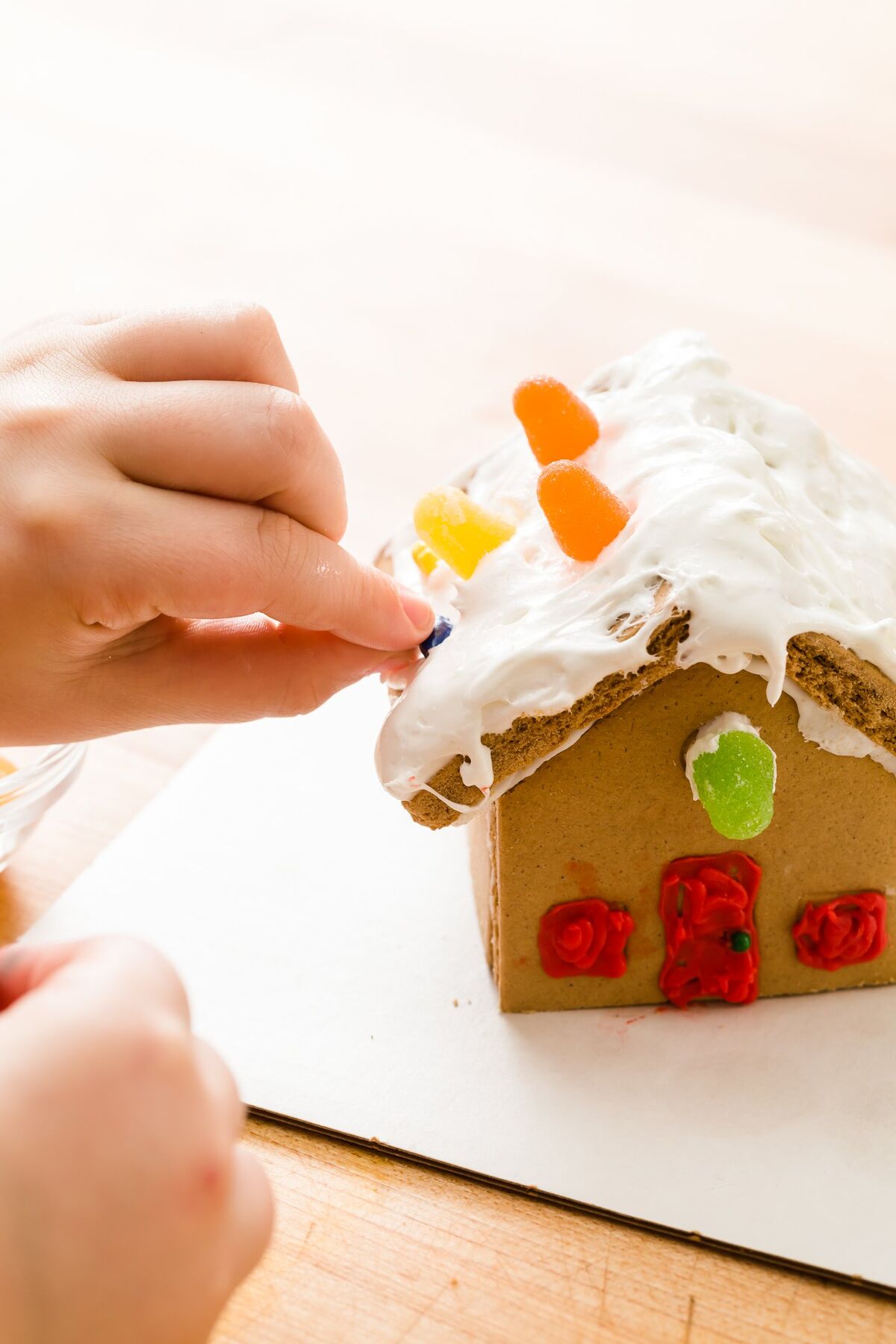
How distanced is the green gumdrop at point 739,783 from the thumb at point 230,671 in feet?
0.73

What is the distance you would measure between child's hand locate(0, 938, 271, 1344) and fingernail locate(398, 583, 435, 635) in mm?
373

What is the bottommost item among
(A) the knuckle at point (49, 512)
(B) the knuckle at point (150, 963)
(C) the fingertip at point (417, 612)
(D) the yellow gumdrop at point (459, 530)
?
(C) the fingertip at point (417, 612)

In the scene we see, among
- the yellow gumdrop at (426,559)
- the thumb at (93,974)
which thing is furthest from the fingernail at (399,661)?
the thumb at (93,974)

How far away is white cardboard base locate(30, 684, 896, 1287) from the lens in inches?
33.8

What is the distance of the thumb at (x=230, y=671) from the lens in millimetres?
883

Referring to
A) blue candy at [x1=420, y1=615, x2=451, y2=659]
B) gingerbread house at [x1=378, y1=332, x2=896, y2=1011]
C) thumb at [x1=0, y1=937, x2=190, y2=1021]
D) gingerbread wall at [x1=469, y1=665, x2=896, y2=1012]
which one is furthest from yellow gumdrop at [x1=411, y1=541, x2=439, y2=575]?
thumb at [x1=0, y1=937, x2=190, y2=1021]

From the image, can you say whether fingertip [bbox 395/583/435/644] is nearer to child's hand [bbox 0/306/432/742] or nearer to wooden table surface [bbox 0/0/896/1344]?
child's hand [bbox 0/306/432/742]

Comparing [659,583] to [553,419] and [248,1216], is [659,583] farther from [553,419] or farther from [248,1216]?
[248,1216]

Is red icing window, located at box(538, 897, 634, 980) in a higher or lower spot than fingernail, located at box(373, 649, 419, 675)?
lower

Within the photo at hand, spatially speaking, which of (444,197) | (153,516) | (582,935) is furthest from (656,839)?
(444,197)

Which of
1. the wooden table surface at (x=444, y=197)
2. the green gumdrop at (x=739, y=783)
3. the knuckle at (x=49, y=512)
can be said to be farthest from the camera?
the wooden table surface at (x=444, y=197)

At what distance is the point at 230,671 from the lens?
0.89m

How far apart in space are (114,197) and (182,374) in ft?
4.49

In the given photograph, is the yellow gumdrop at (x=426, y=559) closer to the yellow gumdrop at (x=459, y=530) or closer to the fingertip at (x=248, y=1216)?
the yellow gumdrop at (x=459, y=530)
